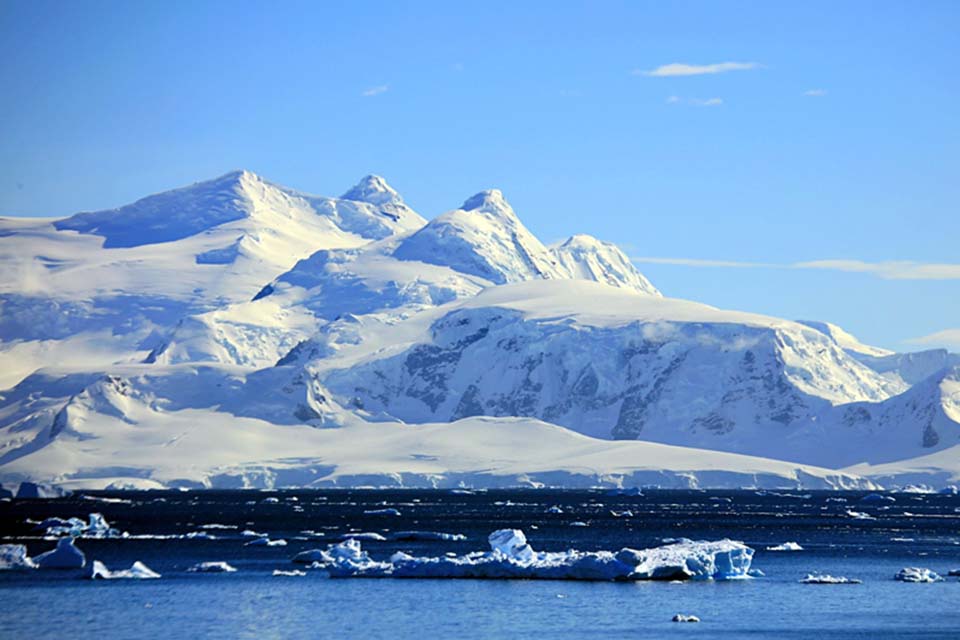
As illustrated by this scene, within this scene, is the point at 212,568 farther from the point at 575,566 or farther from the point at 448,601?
the point at 575,566

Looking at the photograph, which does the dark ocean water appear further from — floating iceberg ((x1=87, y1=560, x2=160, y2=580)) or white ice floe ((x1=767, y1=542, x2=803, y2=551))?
white ice floe ((x1=767, y1=542, x2=803, y2=551))

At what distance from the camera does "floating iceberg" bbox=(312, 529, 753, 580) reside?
110m

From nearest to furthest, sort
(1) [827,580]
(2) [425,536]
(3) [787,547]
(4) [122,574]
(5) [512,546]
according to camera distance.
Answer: (4) [122,574] < (1) [827,580] < (5) [512,546] < (3) [787,547] < (2) [425,536]

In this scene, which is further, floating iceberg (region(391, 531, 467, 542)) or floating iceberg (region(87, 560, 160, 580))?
floating iceberg (region(391, 531, 467, 542))

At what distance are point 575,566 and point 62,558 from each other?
114ft

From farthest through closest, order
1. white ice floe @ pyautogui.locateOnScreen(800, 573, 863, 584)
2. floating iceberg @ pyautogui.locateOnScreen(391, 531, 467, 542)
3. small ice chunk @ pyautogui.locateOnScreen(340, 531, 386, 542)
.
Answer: small ice chunk @ pyautogui.locateOnScreen(340, 531, 386, 542)
floating iceberg @ pyautogui.locateOnScreen(391, 531, 467, 542)
white ice floe @ pyautogui.locateOnScreen(800, 573, 863, 584)

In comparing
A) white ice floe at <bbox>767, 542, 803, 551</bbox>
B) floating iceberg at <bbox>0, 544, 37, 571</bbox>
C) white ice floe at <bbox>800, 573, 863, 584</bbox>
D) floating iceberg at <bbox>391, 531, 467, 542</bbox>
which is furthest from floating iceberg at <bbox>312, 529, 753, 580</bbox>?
floating iceberg at <bbox>391, 531, 467, 542</bbox>

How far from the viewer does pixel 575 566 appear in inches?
4331

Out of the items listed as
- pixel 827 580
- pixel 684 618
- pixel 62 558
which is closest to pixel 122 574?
pixel 62 558

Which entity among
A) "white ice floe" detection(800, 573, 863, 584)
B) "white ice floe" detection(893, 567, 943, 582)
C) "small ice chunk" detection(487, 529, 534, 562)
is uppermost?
"small ice chunk" detection(487, 529, 534, 562)

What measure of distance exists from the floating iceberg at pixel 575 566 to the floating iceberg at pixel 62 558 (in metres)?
17.4

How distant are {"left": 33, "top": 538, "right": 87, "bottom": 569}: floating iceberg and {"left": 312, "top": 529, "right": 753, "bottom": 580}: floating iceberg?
683 inches

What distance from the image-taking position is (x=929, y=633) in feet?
284

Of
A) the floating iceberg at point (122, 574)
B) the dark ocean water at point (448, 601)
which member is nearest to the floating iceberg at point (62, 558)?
the dark ocean water at point (448, 601)
